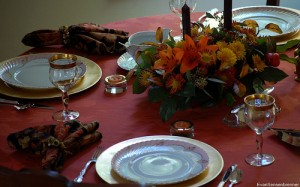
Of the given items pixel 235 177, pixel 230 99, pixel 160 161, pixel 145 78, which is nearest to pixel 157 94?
pixel 145 78

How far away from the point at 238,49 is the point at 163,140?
353 mm

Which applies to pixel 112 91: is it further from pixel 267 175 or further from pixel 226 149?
pixel 267 175

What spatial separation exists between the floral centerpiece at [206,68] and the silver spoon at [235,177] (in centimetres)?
30

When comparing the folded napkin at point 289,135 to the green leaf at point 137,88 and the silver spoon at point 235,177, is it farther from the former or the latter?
the green leaf at point 137,88

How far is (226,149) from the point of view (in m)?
1.25

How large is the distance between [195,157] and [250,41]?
459mm

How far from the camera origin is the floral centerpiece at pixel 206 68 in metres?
1.39

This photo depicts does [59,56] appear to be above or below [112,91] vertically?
above

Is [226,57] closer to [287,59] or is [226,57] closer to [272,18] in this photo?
[287,59]

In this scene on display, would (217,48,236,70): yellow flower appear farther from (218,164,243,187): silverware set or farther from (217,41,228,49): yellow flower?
(218,164,243,187): silverware set

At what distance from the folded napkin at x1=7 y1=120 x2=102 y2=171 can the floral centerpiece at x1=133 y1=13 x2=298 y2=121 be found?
21 centimetres

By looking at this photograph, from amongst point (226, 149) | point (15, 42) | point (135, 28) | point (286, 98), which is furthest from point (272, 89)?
point (15, 42)

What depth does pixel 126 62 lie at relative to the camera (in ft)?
5.87

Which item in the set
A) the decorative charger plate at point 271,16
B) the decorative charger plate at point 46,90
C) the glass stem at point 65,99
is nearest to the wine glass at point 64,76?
the glass stem at point 65,99
